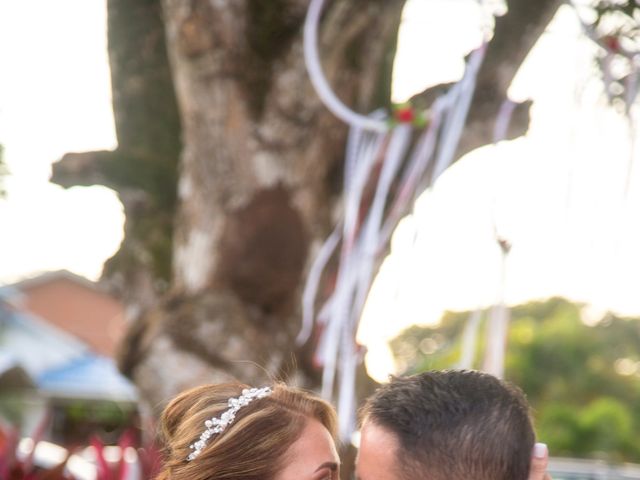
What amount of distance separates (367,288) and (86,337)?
3860cm

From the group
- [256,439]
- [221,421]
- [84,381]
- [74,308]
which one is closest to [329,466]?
[256,439]

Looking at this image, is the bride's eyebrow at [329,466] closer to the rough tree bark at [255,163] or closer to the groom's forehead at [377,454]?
the groom's forehead at [377,454]

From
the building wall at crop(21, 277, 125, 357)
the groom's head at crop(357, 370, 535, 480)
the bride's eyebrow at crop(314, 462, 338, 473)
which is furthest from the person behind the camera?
the building wall at crop(21, 277, 125, 357)

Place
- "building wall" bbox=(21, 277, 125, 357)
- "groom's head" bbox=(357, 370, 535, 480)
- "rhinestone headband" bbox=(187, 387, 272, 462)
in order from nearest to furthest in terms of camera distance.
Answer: "groom's head" bbox=(357, 370, 535, 480) < "rhinestone headband" bbox=(187, 387, 272, 462) < "building wall" bbox=(21, 277, 125, 357)

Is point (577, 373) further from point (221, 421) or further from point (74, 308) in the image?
point (221, 421)

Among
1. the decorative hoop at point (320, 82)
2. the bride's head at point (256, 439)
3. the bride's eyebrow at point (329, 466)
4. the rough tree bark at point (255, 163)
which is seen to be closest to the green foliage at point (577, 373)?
the rough tree bark at point (255, 163)

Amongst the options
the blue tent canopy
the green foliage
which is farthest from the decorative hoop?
the green foliage

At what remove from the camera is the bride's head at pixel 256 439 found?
83.9 inches

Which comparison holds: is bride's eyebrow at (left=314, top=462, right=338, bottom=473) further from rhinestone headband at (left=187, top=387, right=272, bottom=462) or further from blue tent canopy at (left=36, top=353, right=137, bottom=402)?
blue tent canopy at (left=36, top=353, right=137, bottom=402)

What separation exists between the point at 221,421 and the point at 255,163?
2.23 m

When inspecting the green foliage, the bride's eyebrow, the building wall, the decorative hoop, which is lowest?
the green foliage

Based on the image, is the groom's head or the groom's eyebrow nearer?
the groom's head

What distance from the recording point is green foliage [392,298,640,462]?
40938mm

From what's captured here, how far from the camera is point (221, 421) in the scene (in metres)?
2.25
